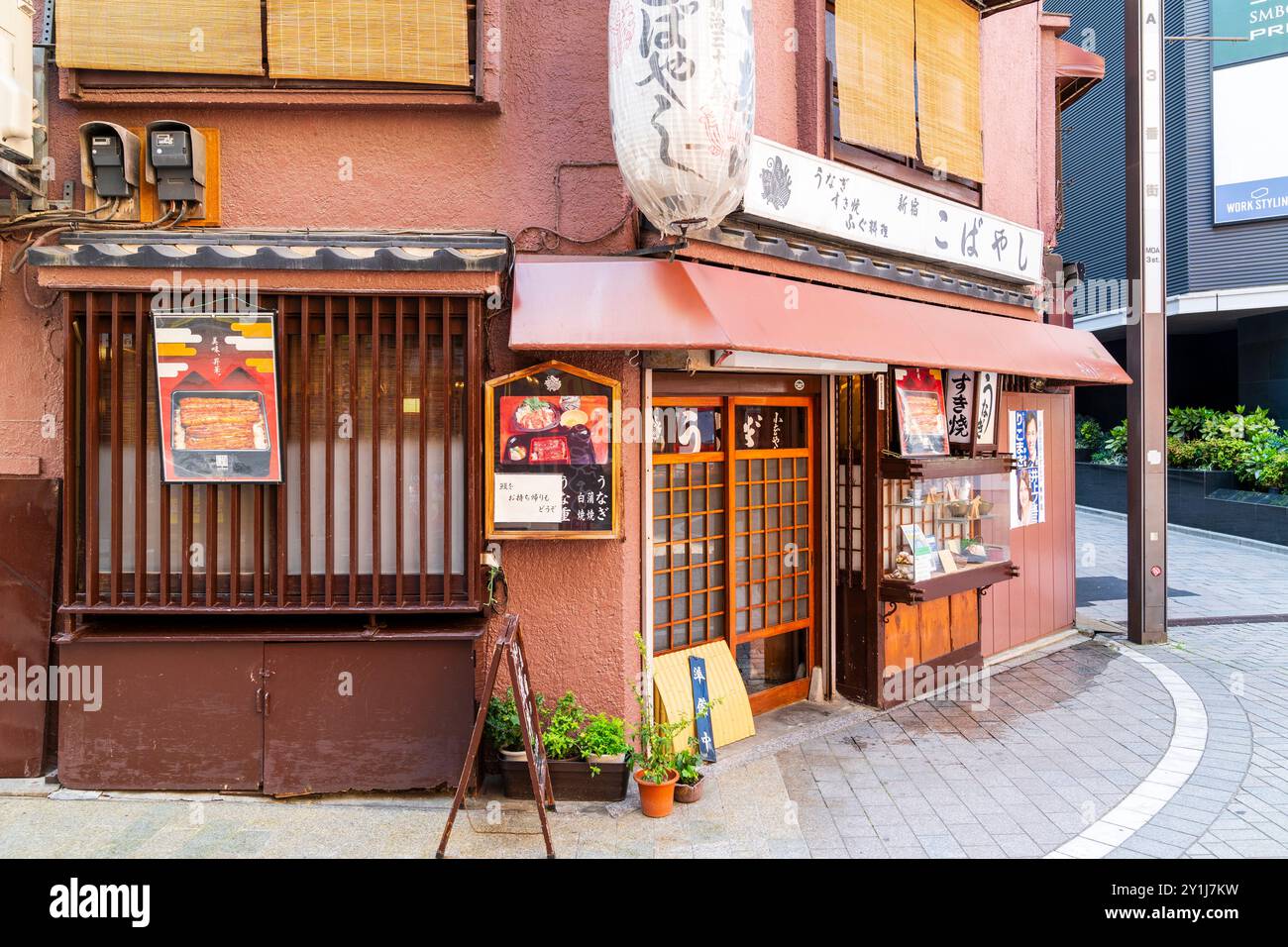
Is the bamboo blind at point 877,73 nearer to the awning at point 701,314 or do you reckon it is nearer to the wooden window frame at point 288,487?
the awning at point 701,314

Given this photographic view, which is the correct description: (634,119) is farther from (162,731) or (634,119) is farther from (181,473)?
(162,731)

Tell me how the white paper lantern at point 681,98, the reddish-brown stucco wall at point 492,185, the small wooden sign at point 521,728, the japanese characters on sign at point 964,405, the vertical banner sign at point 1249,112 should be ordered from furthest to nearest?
the vertical banner sign at point 1249,112 < the japanese characters on sign at point 964,405 < the reddish-brown stucco wall at point 492,185 < the white paper lantern at point 681,98 < the small wooden sign at point 521,728

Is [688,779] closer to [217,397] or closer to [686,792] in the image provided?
[686,792]

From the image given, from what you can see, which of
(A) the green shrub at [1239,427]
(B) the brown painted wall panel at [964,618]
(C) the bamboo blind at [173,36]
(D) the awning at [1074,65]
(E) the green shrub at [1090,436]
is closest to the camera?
(C) the bamboo blind at [173,36]

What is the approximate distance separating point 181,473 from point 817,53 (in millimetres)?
6405

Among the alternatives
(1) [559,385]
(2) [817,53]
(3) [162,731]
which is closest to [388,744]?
(3) [162,731]

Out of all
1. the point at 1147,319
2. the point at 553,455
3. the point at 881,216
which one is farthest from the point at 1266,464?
the point at 553,455

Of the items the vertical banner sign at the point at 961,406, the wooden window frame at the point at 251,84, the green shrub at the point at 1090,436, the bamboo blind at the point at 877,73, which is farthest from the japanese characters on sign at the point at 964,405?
A: the green shrub at the point at 1090,436

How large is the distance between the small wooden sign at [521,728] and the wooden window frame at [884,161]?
528 centimetres

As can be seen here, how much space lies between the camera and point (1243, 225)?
68.0 feet

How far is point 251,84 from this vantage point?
6.07m

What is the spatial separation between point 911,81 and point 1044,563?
651 centimetres

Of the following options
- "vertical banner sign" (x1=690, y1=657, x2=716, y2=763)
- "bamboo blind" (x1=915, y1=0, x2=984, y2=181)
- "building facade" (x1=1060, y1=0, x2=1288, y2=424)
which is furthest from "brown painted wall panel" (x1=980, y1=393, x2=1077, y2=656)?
"building facade" (x1=1060, y1=0, x2=1288, y2=424)

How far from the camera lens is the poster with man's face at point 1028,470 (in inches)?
392
